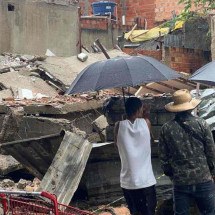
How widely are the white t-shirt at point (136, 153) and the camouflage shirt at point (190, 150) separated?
496 millimetres

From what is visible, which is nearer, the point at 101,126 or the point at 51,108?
the point at 101,126

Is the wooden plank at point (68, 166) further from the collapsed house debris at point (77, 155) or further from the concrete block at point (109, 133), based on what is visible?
the concrete block at point (109, 133)

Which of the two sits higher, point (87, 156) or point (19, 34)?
point (19, 34)

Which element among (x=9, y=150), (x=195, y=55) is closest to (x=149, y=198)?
(x=9, y=150)

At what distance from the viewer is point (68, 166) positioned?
669 centimetres

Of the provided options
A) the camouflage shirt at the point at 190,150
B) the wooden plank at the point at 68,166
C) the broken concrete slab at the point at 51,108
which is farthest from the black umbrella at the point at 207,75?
the broken concrete slab at the point at 51,108

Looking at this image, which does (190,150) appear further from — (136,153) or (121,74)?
(121,74)

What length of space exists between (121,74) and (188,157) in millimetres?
1168

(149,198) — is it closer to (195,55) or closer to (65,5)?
(195,55)

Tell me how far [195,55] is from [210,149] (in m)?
7.24

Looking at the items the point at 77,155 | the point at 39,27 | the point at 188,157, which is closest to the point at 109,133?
the point at 77,155

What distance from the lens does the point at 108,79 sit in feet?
17.9

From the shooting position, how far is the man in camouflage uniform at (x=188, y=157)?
481 centimetres

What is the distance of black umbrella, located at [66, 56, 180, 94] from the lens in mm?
5430
